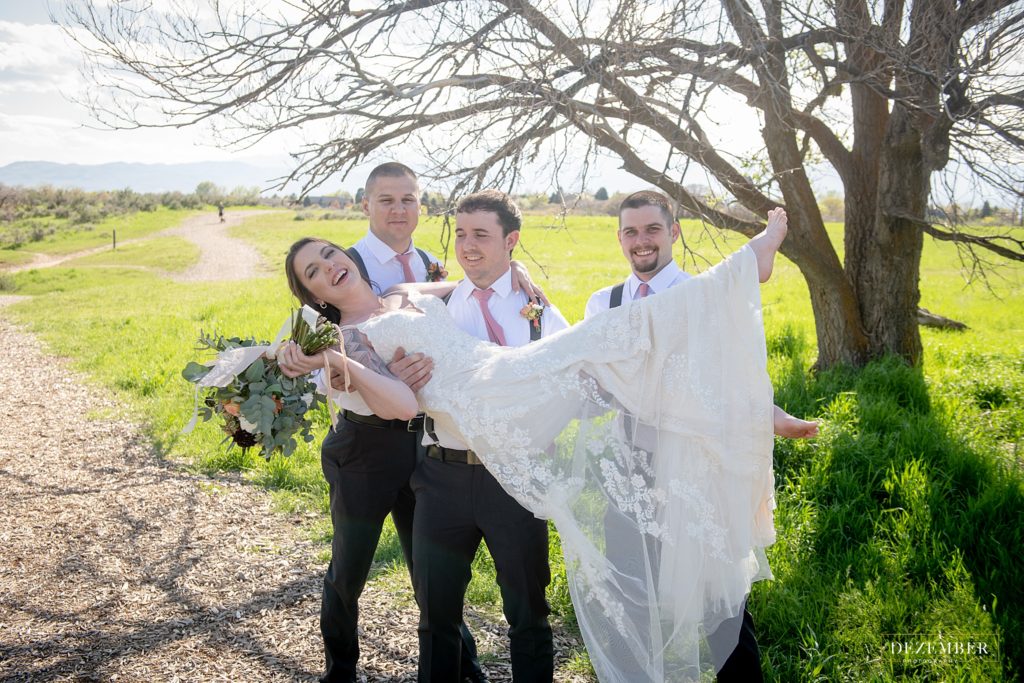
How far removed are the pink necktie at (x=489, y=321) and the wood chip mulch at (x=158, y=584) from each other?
202 centimetres

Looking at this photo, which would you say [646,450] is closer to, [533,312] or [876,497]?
[533,312]

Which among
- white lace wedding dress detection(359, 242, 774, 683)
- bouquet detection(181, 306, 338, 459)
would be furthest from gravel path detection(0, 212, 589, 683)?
bouquet detection(181, 306, 338, 459)

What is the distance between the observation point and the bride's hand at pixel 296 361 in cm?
298

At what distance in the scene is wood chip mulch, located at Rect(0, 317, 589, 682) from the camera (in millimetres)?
4121

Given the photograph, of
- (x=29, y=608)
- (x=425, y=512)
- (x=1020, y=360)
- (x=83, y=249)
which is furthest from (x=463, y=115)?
(x=83, y=249)

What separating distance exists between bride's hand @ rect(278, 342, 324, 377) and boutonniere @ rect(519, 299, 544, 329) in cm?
107

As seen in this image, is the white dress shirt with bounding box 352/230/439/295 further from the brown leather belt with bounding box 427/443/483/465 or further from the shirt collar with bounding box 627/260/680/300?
the shirt collar with bounding box 627/260/680/300

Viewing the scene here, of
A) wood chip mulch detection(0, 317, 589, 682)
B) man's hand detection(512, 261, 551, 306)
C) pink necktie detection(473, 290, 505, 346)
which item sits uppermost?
man's hand detection(512, 261, 551, 306)

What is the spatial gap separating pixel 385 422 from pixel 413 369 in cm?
63

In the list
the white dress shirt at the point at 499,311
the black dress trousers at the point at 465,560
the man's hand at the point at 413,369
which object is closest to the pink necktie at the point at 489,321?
the white dress shirt at the point at 499,311

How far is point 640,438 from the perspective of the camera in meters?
3.16

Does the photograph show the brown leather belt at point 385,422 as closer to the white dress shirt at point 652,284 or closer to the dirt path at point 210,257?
the white dress shirt at point 652,284

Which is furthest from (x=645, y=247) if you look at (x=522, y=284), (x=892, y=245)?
(x=892, y=245)

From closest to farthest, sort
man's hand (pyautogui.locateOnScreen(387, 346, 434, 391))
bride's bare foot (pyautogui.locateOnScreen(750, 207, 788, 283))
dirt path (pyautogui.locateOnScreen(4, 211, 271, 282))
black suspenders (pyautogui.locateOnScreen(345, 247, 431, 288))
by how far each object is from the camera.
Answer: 1. bride's bare foot (pyautogui.locateOnScreen(750, 207, 788, 283))
2. man's hand (pyautogui.locateOnScreen(387, 346, 434, 391))
3. black suspenders (pyautogui.locateOnScreen(345, 247, 431, 288))
4. dirt path (pyautogui.locateOnScreen(4, 211, 271, 282))
